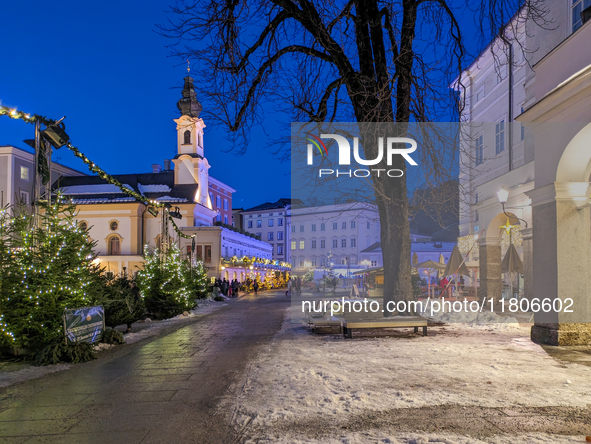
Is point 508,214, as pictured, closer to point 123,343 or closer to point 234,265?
point 123,343

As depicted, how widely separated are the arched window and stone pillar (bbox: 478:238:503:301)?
42.9 metres

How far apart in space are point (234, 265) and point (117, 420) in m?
45.0

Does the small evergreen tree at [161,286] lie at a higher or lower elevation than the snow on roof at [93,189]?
lower

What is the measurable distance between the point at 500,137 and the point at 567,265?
47.7 ft

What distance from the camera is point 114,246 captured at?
5172 cm

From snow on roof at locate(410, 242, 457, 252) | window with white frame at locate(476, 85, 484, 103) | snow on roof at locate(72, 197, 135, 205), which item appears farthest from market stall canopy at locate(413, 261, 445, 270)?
snow on roof at locate(72, 197, 135, 205)

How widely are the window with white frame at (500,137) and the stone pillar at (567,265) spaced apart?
13791mm

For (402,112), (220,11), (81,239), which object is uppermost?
(220,11)

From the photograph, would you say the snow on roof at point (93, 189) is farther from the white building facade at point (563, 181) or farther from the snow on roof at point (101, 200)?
the white building facade at point (563, 181)

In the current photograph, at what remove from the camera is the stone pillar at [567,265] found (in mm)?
9406

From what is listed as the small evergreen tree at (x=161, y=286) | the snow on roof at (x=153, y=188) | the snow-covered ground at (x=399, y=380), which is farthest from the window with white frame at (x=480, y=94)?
the snow on roof at (x=153, y=188)

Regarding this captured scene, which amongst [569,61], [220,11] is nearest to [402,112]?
[569,61]

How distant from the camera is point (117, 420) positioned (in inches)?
202

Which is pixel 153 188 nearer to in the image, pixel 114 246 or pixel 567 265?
pixel 114 246
